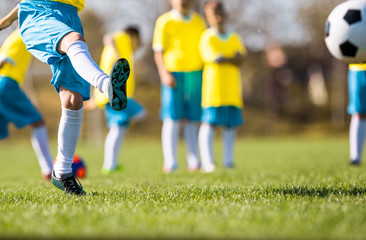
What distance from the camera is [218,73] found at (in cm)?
669

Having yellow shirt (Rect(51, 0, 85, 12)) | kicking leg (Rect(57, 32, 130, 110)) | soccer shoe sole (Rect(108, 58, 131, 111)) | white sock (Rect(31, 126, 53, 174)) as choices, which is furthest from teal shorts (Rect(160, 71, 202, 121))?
soccer shoe sole (Rect(108, 58, 131, 111))

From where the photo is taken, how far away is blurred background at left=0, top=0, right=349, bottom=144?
21953mm

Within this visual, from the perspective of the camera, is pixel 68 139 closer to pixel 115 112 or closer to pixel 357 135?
pixel 115 112

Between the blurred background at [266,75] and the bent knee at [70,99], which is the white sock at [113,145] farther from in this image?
the blurred background at [266,75]

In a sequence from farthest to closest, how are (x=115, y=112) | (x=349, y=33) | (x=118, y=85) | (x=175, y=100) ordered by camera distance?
(x=115, y=112) → (x=175, y=100) → (x=349, y=33) → (x=118, y=85)

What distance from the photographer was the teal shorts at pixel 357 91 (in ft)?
19.5

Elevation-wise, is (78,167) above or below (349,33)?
below

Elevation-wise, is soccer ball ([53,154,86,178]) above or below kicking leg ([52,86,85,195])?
below

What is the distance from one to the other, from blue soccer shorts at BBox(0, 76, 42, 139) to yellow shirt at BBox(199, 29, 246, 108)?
8.48 feet

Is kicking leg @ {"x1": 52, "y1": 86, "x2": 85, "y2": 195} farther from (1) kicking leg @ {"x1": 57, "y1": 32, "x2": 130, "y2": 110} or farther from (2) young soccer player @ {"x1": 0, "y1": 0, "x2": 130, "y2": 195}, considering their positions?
(1) kicking leg @ {"x1": 57, "y1": 32, "x2": 130, "y2": 110}

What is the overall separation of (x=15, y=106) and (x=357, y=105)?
15.0ft

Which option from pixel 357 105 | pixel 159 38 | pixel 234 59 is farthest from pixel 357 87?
pixel 159 38

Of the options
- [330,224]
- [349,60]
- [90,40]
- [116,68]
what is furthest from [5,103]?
[90,40]

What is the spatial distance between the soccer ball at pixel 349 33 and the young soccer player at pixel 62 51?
2401 mm
